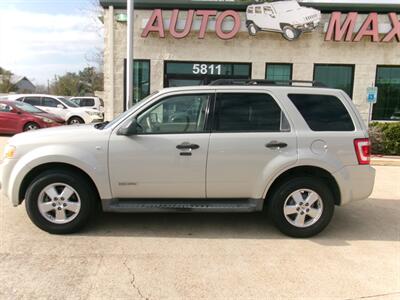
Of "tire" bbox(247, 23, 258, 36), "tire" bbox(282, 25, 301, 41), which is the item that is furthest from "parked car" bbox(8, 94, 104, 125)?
"tire" bbox(282, 25, 301, 41)

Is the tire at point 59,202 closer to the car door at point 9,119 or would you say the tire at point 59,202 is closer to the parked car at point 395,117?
the car door at point 9,119

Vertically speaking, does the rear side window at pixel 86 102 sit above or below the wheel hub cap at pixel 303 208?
above

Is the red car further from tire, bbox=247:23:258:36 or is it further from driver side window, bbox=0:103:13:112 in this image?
tire, bbox=247:23:258:36

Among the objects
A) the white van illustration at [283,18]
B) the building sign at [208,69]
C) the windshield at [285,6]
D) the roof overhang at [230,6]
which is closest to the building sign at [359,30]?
the roof overhang at [230,6]

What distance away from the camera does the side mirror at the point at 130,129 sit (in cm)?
444

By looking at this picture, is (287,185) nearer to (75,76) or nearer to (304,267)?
(304,267)

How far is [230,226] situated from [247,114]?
153cm

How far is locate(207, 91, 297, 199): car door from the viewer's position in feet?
14.9

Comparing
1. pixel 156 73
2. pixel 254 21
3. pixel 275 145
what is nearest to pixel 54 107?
pixel 156 73

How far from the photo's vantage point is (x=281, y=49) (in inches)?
508

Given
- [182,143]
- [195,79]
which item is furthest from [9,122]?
[182,143]

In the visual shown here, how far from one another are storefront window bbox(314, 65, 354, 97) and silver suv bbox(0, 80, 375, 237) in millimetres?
8939

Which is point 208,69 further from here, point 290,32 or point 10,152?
point 10,152

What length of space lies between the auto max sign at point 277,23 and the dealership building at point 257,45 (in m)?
0.03
